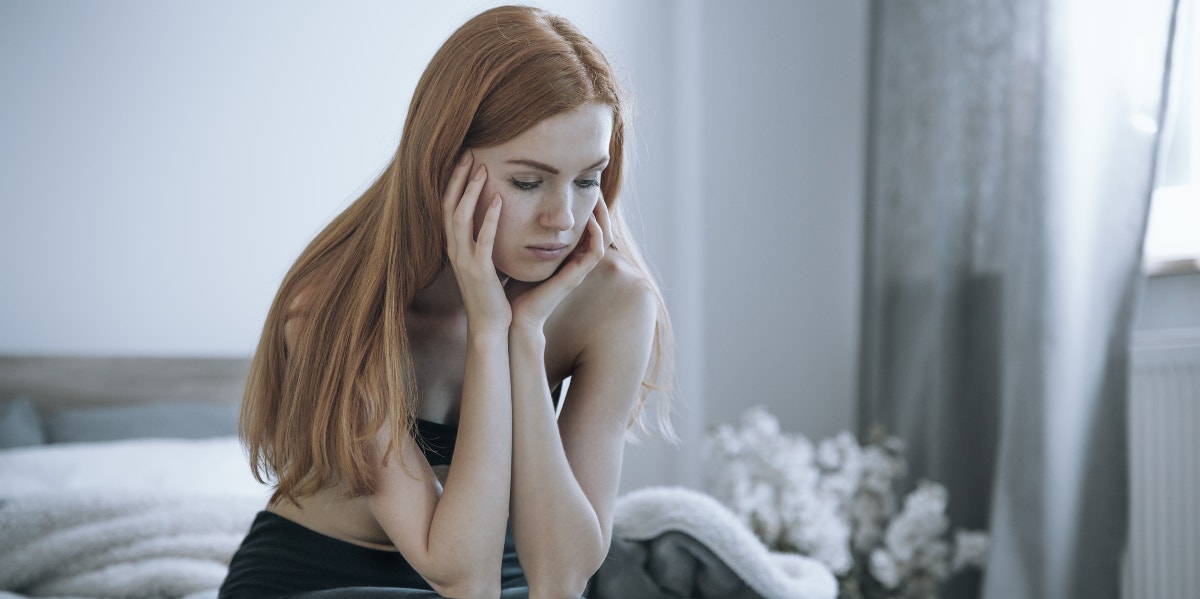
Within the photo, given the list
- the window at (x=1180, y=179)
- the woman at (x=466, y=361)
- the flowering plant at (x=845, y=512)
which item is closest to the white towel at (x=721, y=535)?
the woman at (x=466, y=361)

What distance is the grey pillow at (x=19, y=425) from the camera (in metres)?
2.24

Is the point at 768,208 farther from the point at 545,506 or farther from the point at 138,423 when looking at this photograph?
the point at 545,506

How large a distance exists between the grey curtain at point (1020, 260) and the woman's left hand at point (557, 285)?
1387 mm

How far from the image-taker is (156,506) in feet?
5.45

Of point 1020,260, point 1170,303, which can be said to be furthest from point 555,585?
point 1170,303

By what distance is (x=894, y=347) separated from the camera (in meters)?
2.64

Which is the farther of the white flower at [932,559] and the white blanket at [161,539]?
the white flower at [932,559]

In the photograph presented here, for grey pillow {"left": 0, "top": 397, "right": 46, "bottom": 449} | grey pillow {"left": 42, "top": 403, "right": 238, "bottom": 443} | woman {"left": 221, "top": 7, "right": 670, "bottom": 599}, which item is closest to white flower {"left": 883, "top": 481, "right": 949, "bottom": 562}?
woman {"left": 221, "top": 7, "right": 670, "bottom": 599}

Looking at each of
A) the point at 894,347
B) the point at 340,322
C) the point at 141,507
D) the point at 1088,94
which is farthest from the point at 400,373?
the point at 894,347

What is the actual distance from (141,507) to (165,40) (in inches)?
57.3

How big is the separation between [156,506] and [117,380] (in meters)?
1.06

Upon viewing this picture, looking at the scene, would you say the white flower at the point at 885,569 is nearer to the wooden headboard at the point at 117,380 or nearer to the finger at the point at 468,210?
the finger at the point at 468,210

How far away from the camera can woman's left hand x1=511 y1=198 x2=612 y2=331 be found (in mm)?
1103

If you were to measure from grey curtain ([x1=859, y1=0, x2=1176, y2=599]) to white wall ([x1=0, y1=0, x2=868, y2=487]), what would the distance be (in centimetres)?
30
